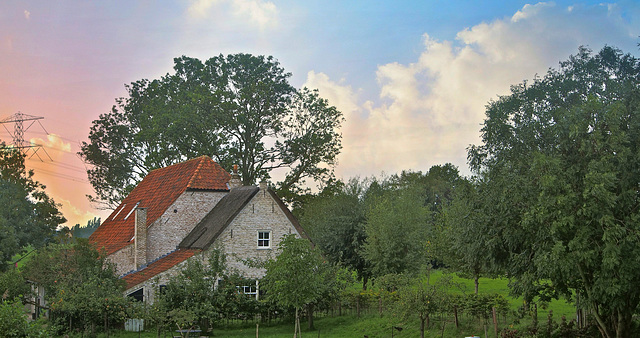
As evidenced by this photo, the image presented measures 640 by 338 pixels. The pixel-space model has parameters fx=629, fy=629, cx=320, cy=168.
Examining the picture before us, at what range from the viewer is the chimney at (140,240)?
118 ft

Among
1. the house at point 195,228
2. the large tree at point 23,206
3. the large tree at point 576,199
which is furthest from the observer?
the large tree at point 23,206

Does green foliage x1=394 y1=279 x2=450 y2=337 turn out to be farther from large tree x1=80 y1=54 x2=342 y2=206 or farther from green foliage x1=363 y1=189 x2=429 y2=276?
large tree x1=80 y1=54 x2=342 y2=206

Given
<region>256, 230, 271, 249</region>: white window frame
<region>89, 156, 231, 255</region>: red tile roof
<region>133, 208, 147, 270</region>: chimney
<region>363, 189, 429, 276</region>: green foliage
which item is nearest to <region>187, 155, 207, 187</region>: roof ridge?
<region>89, 156, 231, 255</region>: red tile roof

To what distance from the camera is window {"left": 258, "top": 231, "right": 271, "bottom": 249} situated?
35.9 meters

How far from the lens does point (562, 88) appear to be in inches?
1213

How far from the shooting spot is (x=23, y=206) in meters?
53.6

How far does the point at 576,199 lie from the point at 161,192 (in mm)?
28326

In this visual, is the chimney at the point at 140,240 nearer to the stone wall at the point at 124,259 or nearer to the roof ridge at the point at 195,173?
the stone wall at the point at 124,259

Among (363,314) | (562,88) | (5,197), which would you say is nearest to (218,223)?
(363,314)

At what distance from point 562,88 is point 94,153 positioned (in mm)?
42765

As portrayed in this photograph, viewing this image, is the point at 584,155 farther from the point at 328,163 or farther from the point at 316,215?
the point at 328,163

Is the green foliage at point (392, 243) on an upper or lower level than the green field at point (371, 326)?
upper

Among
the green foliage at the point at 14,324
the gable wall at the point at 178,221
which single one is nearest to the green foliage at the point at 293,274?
the gable wall at the point at 178,221

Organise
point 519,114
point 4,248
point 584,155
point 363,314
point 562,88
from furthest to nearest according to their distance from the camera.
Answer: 1. point 4,248
2. point 363,314
3. point 562,88
4. point 519,114
5. point 584,155
